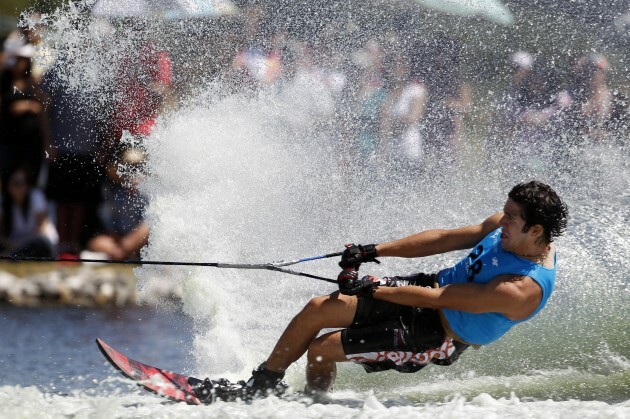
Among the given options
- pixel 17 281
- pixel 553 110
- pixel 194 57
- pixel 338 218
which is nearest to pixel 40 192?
Answer: pixel 17 281

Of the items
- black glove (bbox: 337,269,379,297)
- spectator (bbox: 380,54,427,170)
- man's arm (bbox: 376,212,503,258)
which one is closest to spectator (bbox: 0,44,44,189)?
spectator (bbox: 380,54,427,170)

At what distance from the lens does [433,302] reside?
4.21 m

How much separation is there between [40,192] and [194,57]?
1749mm

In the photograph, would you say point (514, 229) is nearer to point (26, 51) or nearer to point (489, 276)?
point (489, 276)

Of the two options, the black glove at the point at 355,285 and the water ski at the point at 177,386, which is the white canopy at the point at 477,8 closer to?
the black glove at the point at 355,285

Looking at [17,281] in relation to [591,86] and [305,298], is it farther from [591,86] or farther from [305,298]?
[591,86]

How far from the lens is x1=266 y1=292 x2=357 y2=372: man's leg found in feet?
14.5

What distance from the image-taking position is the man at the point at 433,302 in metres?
4.18

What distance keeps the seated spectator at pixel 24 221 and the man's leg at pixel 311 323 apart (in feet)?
11.0

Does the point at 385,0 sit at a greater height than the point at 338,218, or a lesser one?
greater

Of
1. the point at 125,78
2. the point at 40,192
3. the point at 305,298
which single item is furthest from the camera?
the point at 125,78

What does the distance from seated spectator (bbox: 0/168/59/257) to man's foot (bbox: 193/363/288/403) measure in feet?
10.5

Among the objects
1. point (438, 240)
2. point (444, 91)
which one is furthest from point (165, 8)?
point (438, 240)

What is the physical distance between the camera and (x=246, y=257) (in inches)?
261
